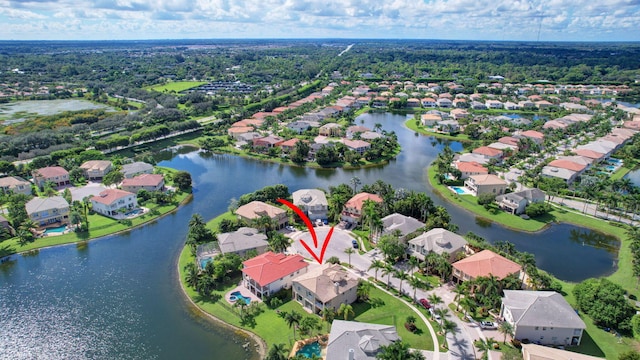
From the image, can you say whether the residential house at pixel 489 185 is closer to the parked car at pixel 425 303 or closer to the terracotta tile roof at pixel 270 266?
the parked car at pixel 425 303

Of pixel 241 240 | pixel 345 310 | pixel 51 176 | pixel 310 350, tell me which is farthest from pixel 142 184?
pixel 310 350

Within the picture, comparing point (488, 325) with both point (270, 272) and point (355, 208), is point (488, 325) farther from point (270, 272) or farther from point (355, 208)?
point (355, 208)

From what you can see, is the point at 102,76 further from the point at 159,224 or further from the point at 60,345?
the point at 60,345

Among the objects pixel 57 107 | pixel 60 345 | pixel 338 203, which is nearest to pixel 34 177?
pixel 60 345

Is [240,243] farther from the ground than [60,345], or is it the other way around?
Result: [240,243]

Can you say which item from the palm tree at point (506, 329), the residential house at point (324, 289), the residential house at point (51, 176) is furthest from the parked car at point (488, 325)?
A: the residential house at point (51, 176)
